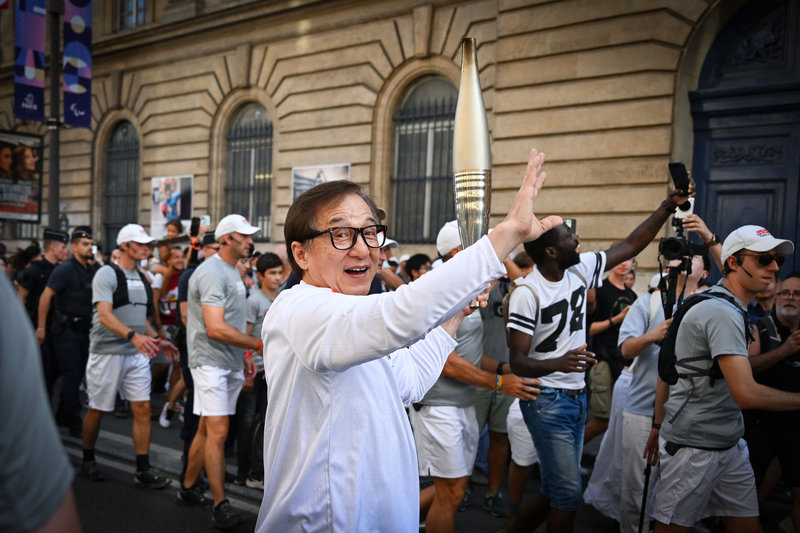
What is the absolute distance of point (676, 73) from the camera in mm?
10766

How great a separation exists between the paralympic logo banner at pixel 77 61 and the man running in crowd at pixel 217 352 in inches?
386

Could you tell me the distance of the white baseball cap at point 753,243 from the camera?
3629 millimetres

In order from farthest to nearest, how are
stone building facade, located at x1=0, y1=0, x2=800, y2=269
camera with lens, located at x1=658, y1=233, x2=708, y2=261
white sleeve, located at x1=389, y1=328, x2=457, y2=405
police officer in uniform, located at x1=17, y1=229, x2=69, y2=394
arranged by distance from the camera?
stone building facade, located at x1=0, y1=0, x2=800, y2=269
police officer in uniform, located at x1=17, y1=229, x2=69, y2=394
camera with lens, located at x1=658, y1=233, x2=708, y2=261
white sleeve, located at x1=389, y1=328, x2=457, y2=405

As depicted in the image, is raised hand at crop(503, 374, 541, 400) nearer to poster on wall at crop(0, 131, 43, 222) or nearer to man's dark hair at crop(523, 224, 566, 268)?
man's dark hair at crop(523, 224, 566, 268)

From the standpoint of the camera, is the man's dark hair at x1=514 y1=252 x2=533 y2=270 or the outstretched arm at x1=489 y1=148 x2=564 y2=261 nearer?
the outstretched arm at x1=489 y1=148 x2=564 y2=261

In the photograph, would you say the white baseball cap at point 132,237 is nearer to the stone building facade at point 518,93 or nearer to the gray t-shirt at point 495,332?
the gray t-shirt at point 495,332

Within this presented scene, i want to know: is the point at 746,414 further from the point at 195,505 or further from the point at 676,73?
the point at 676,73

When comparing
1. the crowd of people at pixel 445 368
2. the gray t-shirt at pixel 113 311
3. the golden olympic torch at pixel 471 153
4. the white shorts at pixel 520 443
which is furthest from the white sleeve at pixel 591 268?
the gray t-shirt at pixel 113 311

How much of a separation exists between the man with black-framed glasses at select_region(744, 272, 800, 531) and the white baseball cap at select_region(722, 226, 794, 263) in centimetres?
101

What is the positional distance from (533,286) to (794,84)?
27.0 feet

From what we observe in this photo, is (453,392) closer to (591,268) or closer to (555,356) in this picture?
(555,356)

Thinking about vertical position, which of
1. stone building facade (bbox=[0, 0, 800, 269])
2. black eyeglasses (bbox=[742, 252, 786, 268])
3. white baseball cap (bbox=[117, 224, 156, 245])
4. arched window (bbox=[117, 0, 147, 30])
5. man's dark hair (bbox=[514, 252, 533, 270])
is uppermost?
arched window (bbox=[117, 0, 147, 30])

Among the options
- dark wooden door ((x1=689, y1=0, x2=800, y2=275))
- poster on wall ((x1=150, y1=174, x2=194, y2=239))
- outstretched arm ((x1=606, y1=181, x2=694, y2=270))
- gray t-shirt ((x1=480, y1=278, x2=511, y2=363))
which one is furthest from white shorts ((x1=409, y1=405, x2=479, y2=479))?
poster on wall ((x1=150, y1=174, x2=194, y2=239))

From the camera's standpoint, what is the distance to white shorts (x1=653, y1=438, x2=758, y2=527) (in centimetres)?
359
